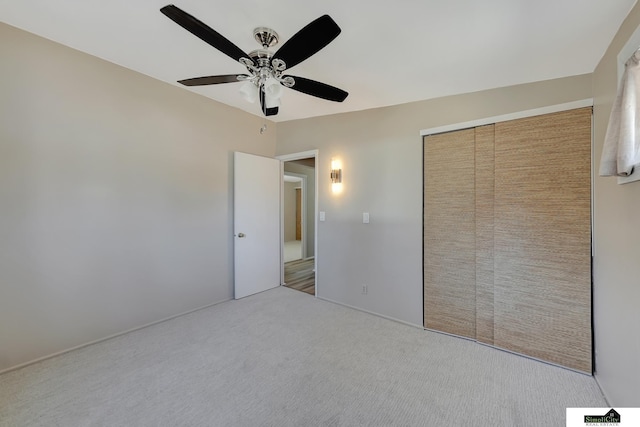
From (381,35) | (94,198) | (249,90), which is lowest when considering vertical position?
(94,198)

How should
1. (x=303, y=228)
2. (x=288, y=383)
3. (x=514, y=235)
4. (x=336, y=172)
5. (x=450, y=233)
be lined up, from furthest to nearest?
1. (x=303, y=228)
2. (x=336, y=172)
3. (x=450, y=233)
4. (x=514, y=235)
5. (x=288, y=383)

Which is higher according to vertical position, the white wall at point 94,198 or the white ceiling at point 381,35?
the white ceiling at point 381,35

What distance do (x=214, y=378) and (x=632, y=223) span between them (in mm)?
2893

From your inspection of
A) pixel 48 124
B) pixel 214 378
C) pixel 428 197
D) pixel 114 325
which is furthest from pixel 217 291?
pixel 428 197

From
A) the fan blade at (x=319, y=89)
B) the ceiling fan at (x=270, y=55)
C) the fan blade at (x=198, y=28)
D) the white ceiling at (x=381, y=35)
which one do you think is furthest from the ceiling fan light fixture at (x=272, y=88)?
the white ceiling at (x=381, y=35)

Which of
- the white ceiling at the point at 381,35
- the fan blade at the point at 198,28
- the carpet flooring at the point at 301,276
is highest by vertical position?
the white ceiling at the point at 381,35

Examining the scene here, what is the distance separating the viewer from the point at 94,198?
2367 millimetres

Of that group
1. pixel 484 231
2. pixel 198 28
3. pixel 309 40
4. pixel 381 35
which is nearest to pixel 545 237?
pixel 484 231

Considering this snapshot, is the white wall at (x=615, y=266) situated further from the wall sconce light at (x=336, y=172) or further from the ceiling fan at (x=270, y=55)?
the wall sconce light at (x=336, y=172)

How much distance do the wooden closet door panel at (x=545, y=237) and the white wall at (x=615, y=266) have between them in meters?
0.08

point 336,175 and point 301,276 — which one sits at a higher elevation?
point 336,175

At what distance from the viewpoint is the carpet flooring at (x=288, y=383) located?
1584 mm

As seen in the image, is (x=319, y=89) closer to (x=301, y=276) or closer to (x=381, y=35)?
(x=381, y=35)

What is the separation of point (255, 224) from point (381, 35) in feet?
9.16
